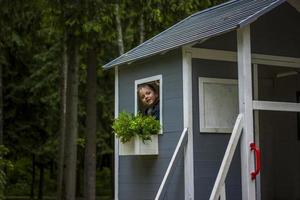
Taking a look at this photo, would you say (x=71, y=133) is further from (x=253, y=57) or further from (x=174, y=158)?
(x=253, y=57)

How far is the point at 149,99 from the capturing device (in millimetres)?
9016

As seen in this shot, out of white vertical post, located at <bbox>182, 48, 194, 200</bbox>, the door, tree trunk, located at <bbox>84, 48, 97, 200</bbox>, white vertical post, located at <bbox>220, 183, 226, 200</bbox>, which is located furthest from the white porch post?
tree trunk, located at <bbox>84, 48, 97, 200</bbox>

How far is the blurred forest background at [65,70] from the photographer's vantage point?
1339 cm

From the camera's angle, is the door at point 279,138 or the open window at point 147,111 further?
the door at point 279,138

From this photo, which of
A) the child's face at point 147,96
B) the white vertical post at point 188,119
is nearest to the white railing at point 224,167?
the white vertical post at point 188,119

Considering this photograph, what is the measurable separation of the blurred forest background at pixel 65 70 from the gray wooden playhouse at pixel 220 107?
3.13 metres

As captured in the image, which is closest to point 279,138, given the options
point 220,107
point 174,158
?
point 220,107

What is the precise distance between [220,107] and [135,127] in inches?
54.3

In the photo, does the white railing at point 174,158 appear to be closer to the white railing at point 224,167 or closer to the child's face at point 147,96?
the white railing at point 224,167

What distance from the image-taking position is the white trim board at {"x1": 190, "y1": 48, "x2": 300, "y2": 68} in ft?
26.9

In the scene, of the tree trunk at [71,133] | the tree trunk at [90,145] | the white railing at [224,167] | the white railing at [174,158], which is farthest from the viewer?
the tree trunk at [71,133]

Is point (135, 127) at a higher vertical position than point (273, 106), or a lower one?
lower

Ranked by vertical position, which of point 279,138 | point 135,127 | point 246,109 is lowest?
point 279,138

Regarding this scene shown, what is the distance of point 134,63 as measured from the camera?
9.59m
